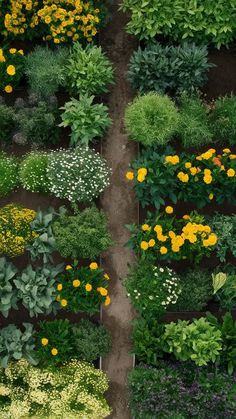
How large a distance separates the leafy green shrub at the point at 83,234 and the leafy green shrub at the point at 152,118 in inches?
45.3

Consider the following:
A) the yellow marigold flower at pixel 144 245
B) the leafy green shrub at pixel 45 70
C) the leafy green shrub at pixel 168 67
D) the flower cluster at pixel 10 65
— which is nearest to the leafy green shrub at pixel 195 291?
the yellow marigold flower at pixel 144 245

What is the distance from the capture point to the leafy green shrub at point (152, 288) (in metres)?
7.07

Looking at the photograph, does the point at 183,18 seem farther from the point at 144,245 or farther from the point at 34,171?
the point at 144,245

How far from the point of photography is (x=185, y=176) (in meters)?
7.00

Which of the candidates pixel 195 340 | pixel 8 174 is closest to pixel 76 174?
pixel 8 174

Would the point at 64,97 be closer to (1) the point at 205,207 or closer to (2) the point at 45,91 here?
(2) the point at 45,91

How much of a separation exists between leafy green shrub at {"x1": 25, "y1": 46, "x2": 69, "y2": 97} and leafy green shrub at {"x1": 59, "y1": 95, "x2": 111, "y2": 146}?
1.16 feet

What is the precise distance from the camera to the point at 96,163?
7270 mm

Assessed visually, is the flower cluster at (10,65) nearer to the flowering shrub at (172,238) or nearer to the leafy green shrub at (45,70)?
the leafy green shrub at (45,70)

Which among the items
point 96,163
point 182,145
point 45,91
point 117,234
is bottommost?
point 117,234

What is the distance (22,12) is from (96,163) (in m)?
2.23

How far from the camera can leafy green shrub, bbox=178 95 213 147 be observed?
7328 mm

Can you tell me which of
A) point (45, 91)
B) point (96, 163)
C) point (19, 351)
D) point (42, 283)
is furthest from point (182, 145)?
point (19, 351)

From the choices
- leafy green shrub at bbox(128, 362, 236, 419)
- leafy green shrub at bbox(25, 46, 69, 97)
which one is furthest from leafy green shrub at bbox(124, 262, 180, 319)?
leafy green shrub at bbox(25, 46, 69, 97)
